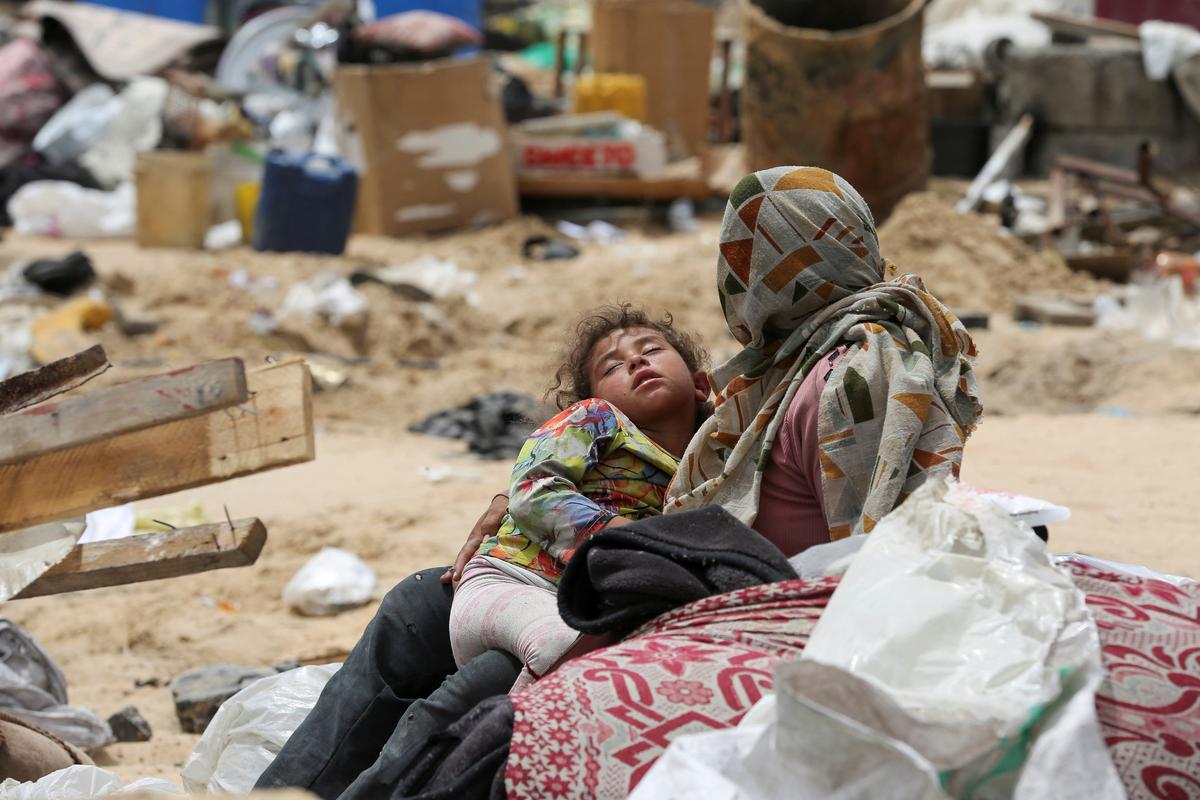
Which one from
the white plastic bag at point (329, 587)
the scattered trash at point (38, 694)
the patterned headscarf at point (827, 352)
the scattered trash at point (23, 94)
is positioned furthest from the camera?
the scattered trash at point (23, 94)

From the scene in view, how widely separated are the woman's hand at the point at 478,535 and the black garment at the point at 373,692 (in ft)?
0.16

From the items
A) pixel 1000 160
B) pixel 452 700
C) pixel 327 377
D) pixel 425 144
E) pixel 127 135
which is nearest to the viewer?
pixel 452 700

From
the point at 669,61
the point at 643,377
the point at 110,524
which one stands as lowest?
the point at 110,524

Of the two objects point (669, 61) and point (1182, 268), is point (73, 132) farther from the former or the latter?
point (1182, 268)

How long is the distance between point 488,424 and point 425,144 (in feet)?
18.0

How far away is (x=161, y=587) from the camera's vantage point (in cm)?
544

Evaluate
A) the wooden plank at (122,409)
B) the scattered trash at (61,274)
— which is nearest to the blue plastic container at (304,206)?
the scattered trash at (61,274)

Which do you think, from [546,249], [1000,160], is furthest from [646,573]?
[1000,160]

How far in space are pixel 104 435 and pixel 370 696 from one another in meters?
0.77

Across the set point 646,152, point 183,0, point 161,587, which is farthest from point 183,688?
point 183,0

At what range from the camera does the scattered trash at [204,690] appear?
411 cm

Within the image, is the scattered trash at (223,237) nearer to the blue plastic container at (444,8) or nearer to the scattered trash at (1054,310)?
the blue plastic container at (444,8)

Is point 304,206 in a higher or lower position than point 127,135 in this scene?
higher

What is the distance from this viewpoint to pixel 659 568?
2.29 meters
